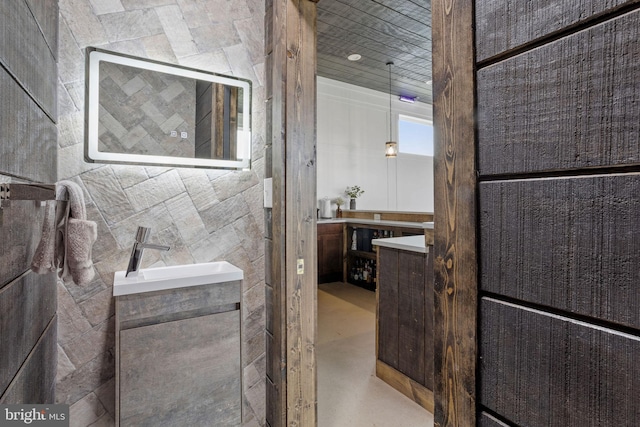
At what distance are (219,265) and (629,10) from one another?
5.39ft

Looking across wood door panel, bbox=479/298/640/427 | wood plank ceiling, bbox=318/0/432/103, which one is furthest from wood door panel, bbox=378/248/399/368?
wood plank ceiling, bbox=318/0/432/103

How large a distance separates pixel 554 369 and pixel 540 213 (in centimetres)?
30

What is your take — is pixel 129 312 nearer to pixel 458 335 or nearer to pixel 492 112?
pixel 458 335

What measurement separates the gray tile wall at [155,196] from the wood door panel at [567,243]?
133 centimetres

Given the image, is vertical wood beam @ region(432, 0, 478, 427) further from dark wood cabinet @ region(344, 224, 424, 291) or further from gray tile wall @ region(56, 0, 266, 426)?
dark wood cabinet @ region(344, 224, 424, 291)

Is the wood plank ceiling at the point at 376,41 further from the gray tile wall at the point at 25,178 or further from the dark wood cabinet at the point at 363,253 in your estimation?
the dark wood cabinet at the point at 363,253

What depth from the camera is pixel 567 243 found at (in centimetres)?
57

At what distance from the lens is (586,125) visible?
21.4 inches

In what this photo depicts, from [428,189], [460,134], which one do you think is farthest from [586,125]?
[428,189]

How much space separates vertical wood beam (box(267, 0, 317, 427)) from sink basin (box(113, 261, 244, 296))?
0.90ft

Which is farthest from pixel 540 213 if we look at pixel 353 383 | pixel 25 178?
pixel 353 383

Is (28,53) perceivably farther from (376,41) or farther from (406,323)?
(376,41)

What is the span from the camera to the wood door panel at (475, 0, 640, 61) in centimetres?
54

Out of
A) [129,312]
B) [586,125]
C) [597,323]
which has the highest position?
[586,125]
